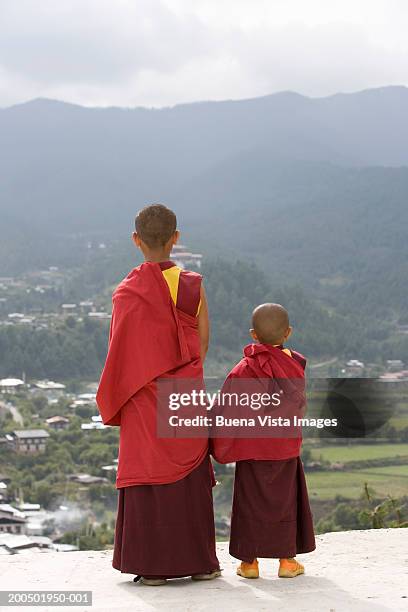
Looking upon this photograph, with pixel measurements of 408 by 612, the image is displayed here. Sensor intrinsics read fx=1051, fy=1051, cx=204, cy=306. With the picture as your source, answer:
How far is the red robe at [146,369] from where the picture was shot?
160 inches

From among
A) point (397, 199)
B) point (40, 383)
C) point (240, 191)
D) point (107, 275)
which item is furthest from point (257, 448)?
point (240, 191)

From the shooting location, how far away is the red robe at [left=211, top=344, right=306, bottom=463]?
4.20 meters

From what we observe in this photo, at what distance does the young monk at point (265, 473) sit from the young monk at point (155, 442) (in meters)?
0.13

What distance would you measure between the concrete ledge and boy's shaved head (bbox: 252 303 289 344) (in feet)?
3.22

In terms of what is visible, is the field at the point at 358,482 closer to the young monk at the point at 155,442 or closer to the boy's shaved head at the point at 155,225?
the young monk at the point at 155,442

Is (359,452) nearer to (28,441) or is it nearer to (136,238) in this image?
(28,441)

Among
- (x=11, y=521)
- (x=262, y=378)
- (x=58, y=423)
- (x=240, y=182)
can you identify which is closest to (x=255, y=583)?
(x=262, y=378)

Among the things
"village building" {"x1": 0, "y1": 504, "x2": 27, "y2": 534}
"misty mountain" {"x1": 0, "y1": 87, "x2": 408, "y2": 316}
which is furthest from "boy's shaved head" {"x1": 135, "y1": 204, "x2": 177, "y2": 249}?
"misty mountain" {"x1": 0, "y1": 87, "x2": 408, "y2": 316}

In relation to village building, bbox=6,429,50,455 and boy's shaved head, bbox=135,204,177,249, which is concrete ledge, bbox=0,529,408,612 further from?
village building, bbox=6,429,50,455

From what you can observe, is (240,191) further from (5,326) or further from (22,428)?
(22,428)

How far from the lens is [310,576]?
4422 millimetres

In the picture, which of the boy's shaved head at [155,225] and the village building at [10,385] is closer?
the boy's shaved head at [155,225]

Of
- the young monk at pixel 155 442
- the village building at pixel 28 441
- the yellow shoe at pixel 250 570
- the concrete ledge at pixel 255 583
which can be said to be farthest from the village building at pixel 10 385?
the young monk at pixel 155 442

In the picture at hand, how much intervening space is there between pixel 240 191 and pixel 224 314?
194 ft
